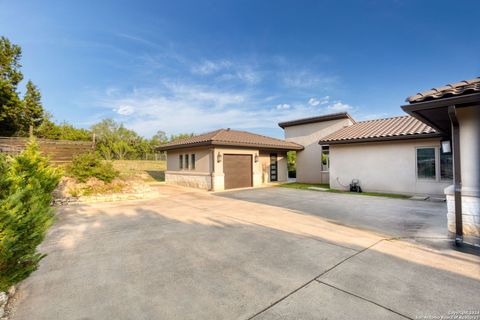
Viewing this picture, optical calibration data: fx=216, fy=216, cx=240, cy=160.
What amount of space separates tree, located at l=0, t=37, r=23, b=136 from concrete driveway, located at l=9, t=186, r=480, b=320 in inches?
828

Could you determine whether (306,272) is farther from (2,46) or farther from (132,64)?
(2,46)

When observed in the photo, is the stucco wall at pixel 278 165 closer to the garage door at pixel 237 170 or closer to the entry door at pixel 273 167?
the entry door at pixel 273 167

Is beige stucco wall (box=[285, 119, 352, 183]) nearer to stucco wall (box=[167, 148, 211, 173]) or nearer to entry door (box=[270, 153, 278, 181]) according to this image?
entry door (box=[270, 153, 278, 181])

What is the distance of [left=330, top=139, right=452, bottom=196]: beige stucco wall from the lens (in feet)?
36.4

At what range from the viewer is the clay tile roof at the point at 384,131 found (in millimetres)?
11137

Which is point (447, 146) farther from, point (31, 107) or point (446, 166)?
point (31, 107)

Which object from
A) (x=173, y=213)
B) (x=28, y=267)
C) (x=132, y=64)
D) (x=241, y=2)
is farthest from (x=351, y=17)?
(x=28, y=267)

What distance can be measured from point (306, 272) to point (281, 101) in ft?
72.5

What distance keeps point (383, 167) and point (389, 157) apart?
0.63m

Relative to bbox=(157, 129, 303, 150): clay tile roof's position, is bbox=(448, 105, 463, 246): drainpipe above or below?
below

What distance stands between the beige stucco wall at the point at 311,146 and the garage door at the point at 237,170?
16.3 feet

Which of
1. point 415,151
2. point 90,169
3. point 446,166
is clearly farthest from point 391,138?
point 90,169

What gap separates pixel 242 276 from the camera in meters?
3.22

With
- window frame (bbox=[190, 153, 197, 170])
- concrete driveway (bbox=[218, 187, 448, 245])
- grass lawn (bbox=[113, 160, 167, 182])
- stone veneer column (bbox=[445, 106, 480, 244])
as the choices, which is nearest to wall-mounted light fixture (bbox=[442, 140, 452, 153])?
concrete driveway (bbox=[218, 187, 448, 245])
